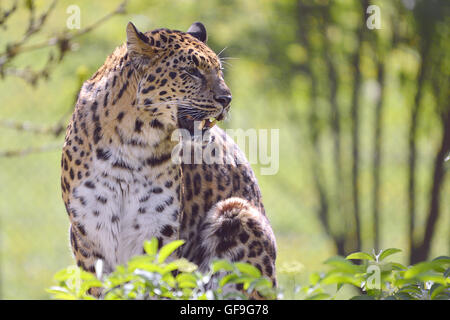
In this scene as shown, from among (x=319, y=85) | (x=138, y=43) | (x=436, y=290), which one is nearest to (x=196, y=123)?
(x=138, y=43)

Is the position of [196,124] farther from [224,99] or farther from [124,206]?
[124,206]

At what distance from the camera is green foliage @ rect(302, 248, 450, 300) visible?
204 centimetres

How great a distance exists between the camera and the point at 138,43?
132 inches

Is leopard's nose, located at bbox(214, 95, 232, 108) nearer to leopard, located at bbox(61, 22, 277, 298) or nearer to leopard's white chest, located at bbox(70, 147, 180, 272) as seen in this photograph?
leopard, located at bbox(61, 22, 277, 298)

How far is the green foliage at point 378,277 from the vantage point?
2.04 m

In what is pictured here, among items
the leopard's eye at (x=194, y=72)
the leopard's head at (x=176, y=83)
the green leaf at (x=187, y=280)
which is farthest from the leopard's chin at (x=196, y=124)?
the green leaf at (x=187, y=280)

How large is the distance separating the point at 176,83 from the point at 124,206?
692 millimetres

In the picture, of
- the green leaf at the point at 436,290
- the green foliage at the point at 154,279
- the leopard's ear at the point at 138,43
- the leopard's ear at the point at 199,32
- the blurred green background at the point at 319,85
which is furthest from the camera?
the blurred green background at the point at 319,85

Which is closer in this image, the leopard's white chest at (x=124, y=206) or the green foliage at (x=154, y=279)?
the green foliage at (x=154, y=279)

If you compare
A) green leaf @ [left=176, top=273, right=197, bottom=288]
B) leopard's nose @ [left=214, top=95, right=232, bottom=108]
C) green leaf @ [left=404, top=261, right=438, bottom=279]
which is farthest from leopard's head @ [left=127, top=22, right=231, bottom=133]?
green leaf @ [left=404, top=261, right=438, bottom=279]

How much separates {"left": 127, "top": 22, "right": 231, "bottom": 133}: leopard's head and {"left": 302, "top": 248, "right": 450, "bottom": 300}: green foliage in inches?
51.7

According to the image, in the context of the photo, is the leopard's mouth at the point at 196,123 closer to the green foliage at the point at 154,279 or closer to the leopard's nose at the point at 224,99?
the leopard's nose at the point at 224,99
